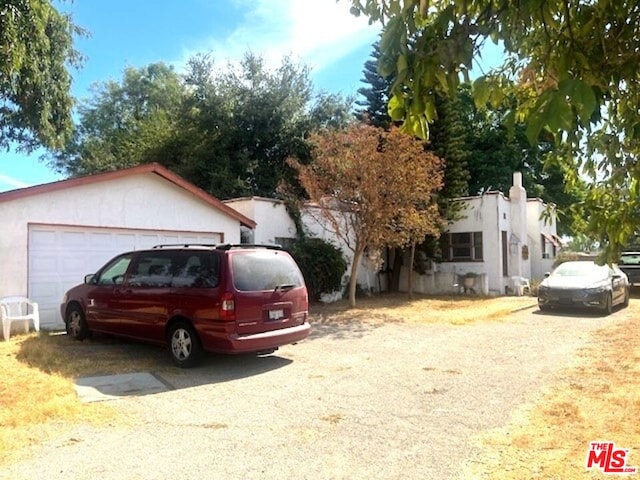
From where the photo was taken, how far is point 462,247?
78.9 ft

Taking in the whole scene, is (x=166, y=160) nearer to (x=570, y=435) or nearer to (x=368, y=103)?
(x=368, y=103)

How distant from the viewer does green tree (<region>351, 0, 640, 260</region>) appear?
71.2 inches

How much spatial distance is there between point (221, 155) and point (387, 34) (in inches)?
1002

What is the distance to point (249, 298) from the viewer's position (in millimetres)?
8188

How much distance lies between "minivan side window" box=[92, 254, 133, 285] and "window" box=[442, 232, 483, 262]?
670 inches

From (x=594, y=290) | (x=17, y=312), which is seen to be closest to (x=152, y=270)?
(x=17, y=312)

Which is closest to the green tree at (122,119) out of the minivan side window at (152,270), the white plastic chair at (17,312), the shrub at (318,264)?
the shrub at (318,264)

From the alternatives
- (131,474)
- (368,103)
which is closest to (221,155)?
(368,103)

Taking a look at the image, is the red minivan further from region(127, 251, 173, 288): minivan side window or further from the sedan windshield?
the sedan windshield

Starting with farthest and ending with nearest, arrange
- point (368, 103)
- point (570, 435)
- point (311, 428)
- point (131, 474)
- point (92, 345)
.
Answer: point (368, 103), point (92, 345), point (311, 428), point (570, 435), point (131, 474)

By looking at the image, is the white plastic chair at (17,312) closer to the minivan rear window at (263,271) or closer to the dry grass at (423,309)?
the minivan rear window at (263,271)

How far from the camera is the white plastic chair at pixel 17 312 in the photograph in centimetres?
1065

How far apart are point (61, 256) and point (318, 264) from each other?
8131 mm

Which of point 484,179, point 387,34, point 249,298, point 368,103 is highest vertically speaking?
point 368,103
